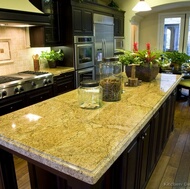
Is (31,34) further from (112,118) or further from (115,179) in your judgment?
(115,179)

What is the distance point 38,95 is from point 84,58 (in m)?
1.54

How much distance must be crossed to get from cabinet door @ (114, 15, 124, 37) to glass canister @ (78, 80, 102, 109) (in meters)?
4.35

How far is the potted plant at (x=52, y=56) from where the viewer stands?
3909 mm

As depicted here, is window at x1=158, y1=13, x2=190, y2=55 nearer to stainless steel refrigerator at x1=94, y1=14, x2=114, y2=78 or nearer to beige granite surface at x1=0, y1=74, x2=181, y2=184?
stainless steel refrigerator at x1=94, y1=14, x2=114, y2=78

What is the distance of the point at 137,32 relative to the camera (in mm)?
7098

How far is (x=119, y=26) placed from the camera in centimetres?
579

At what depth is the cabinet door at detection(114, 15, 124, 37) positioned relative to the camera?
18.3 feet

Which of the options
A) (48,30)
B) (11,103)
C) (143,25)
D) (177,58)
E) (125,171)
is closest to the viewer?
(125,171)

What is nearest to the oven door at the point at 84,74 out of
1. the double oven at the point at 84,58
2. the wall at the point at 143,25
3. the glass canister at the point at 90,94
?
the double oven at the point at 84,58

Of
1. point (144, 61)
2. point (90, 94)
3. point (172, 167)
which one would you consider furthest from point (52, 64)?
point (172, 167)

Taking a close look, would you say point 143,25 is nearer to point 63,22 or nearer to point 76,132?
point 63,22

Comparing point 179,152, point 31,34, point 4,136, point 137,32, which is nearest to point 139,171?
point 4,136

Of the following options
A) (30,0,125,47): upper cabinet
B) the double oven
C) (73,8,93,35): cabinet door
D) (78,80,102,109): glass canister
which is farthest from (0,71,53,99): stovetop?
(78,80,102,109): glass canister

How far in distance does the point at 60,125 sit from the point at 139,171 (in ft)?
2.63
